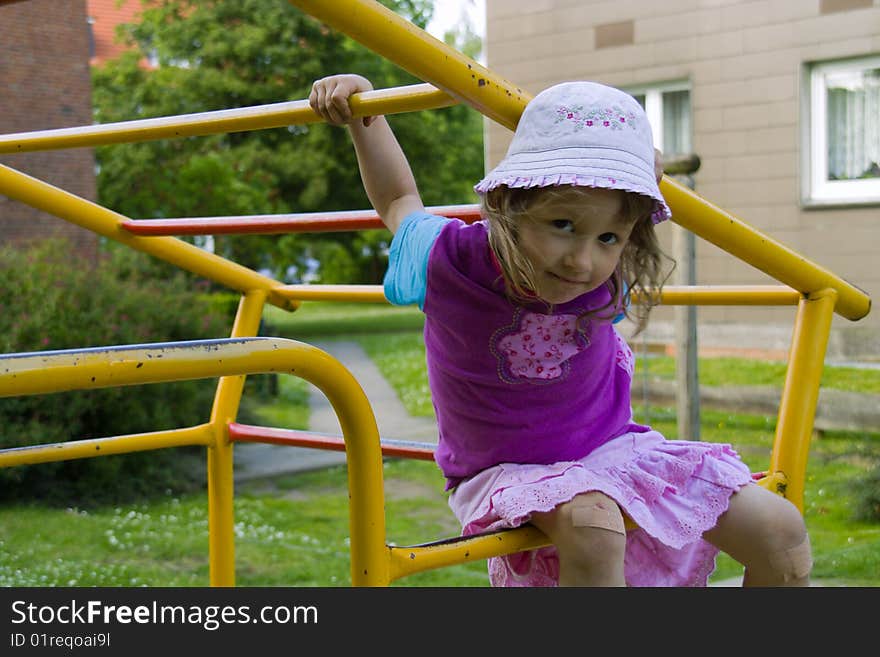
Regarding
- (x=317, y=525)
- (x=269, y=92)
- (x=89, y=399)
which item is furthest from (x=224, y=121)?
(x=269, y=92)

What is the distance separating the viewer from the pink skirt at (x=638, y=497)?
54.3 inches

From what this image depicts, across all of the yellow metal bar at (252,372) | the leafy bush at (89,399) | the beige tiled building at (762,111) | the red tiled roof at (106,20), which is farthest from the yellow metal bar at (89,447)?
the red tiled roof at (106,20)

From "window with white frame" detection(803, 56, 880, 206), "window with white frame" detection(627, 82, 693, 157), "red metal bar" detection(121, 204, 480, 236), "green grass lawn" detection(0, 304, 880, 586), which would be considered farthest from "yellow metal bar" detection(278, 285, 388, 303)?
"window with white frame" detection(627, 82, 693, 157)

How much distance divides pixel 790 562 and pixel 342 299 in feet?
2.91

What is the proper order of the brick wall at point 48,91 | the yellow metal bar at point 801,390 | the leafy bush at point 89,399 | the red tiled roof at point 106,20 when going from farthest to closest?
the red tiled roof at point 106,20 → the brick wall at point 48,91 → the leafy bush at point 89,399 → the yellow metal bar at point 801,390

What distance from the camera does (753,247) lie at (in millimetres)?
1451

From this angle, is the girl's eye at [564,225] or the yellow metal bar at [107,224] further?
the yellow metal bar at [107,224]

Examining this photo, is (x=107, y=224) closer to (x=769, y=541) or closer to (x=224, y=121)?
(x=224, y=121)

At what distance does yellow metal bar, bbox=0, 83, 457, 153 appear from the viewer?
4.12 ft

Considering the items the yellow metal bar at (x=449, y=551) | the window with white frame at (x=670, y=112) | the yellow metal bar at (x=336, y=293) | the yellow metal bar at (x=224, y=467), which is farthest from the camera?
the window with white frame at (x=670, y=112)

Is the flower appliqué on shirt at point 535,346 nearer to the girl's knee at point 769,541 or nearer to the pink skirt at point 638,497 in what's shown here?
the pink skirt at point 638,497

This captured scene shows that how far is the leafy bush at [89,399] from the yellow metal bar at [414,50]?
4.20 m
